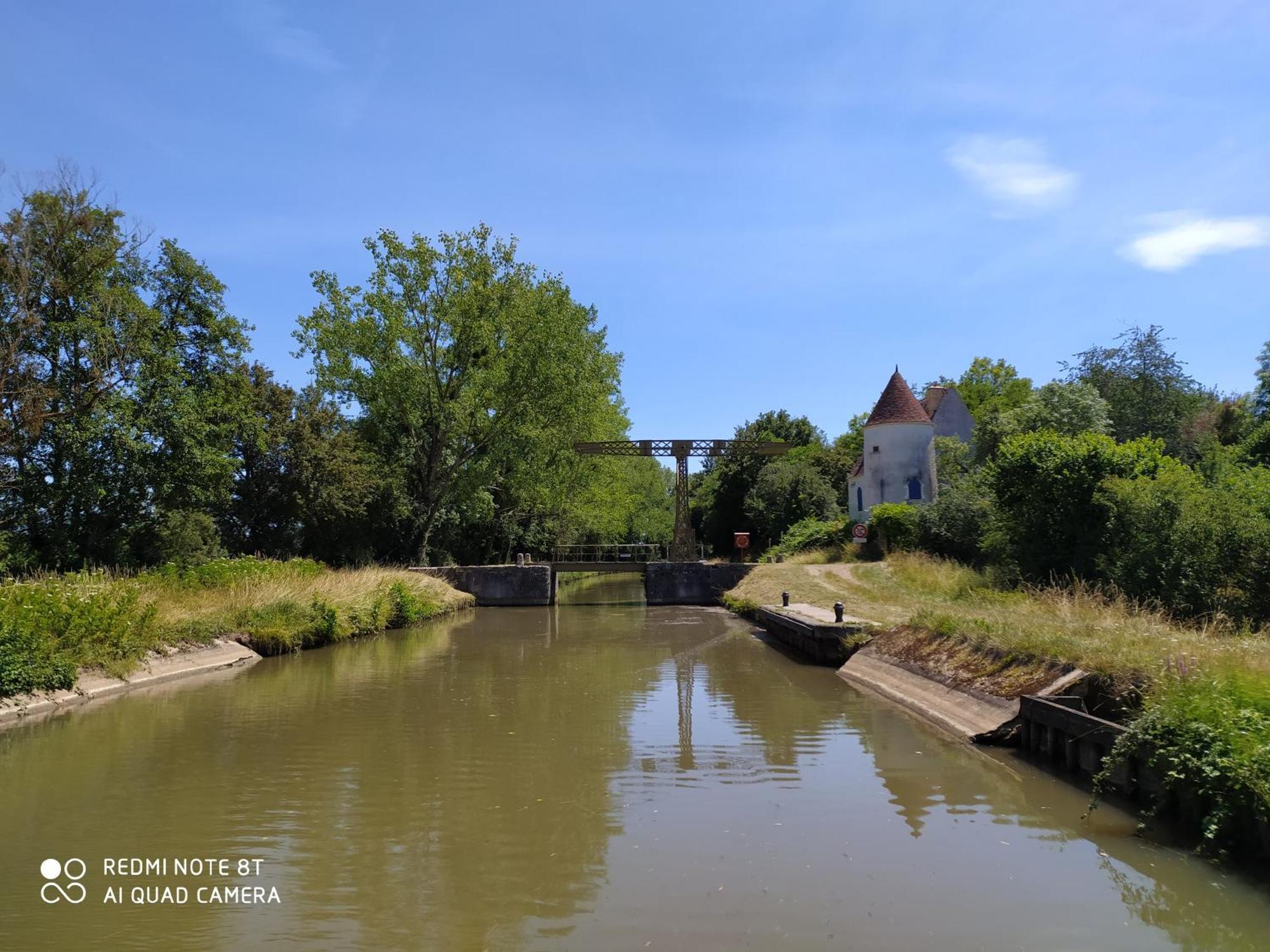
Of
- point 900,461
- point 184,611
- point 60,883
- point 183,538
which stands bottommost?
point 60,883

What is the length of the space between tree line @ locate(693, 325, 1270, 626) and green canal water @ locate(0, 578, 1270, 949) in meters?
7.00

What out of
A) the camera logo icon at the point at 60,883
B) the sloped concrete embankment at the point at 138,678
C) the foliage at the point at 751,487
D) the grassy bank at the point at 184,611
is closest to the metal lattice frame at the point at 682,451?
the foliage at the point at 751,487

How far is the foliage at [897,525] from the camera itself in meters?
35.2

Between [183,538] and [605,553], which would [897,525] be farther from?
[183,538]

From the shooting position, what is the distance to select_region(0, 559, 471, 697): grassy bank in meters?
13.7

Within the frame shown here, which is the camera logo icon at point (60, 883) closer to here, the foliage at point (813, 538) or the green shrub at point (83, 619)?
the green shrub at point (83, 619)

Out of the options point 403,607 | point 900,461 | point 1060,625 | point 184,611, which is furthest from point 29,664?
point 900,461

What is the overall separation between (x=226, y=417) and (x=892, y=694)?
1075 inches

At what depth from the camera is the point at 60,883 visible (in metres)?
6.50

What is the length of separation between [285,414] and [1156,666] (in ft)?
112

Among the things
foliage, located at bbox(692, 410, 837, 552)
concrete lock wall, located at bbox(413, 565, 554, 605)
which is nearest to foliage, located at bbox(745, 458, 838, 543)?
foliage, located at bbox(692, 410, 837, 552)

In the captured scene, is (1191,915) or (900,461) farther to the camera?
(900,461)

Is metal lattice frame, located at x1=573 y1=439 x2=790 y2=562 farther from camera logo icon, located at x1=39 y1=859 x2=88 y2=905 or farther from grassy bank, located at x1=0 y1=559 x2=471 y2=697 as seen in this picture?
camera logo icon, located at x1=39 y1=859 x2=88 y2=905

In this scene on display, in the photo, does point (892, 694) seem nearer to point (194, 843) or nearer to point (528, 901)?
point (528, 901)
